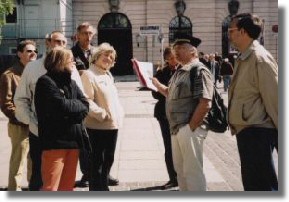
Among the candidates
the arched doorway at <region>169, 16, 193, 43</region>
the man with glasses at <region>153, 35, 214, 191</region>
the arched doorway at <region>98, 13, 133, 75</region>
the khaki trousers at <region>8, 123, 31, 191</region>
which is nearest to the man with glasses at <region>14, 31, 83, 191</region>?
the khaki trousers at <region>8, 123, 31, 191</region>

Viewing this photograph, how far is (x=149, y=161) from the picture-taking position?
247 inches

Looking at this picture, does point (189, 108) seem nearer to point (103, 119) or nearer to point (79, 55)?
point (103, 119)

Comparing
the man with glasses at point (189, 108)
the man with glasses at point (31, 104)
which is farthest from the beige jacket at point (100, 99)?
the man with glasses at point (189, 108)

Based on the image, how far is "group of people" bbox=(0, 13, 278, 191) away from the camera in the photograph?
3625 millimetres

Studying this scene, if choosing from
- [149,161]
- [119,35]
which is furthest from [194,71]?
[119,35]

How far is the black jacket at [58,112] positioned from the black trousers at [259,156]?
46.6 inches

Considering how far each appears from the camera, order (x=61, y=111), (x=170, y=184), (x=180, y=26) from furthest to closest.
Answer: (x=180, y=26) → (x=170, y=184) → (x=61, y=111)

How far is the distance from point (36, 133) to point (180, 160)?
1.18m

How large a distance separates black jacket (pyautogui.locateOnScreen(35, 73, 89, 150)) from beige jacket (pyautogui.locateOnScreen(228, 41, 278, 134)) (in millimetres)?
1121

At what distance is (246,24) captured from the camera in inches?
144

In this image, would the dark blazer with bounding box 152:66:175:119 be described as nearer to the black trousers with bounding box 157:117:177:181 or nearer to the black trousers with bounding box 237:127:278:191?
the black trousers with bounding box 157:117:177:181

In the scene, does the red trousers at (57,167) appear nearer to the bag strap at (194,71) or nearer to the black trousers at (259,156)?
the bag strap at (194,71)

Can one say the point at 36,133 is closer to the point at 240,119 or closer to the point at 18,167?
the point at 18,167

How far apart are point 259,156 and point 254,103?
1.20 feet
